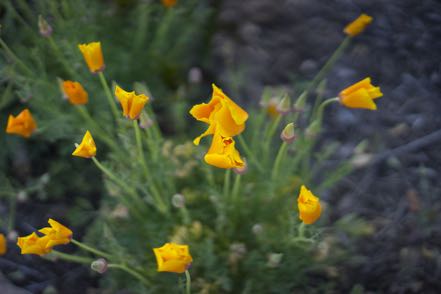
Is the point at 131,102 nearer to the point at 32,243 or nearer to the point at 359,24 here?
the point at 32,243

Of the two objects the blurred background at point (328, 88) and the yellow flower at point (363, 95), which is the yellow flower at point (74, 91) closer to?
the blurred background at point (328, 88)

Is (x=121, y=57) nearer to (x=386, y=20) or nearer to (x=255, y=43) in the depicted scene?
(x=255, y=43)

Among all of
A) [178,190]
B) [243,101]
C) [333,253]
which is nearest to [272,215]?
[333,253]

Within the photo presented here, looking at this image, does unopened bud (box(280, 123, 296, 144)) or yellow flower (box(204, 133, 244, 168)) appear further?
unopened bud (box(280, 123, 296, 144))

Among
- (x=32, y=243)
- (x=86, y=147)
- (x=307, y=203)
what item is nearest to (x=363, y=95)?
(x=307, y=203)

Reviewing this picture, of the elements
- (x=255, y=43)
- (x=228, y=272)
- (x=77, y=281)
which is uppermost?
(x=255, y=43)

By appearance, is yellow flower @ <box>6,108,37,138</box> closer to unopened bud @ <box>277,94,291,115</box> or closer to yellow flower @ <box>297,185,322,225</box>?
unopened bud @ <box>277,94,291,115</box>

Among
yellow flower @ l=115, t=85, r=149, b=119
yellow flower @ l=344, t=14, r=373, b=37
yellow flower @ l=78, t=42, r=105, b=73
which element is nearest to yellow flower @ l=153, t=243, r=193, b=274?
yellow flower @ l=115, t=85, r=149, b=119
